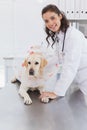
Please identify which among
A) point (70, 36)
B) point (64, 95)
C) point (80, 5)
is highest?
point (80, 5)

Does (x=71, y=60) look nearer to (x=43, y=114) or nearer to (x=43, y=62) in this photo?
(x=43, y=62)

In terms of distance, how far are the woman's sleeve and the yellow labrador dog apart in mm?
115

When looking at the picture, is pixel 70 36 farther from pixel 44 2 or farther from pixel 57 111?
pixel 44 2

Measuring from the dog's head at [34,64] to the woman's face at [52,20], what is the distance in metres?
0.17

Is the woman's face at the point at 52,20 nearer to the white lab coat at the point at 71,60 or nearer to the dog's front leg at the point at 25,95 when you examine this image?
the white lab coat at the point at 71,60

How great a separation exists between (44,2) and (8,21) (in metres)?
0.49

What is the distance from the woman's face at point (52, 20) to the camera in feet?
4.41

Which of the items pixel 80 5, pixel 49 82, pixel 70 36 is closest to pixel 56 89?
pixel 49 82

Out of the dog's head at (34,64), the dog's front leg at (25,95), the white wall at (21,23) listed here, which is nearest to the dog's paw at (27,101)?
the dog's front leg at (25,95)

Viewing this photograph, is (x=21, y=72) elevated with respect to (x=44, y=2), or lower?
lower

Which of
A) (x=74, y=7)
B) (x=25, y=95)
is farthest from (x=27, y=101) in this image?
(x=74, y=7)

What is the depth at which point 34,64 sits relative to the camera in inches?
53.1

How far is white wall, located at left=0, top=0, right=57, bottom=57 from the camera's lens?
303cm

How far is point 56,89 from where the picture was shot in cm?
133
